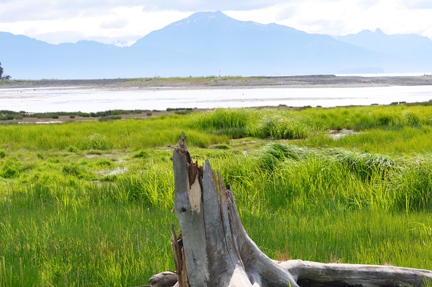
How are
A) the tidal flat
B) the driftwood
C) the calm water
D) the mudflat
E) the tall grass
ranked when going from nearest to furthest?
the driftwood
the tall grass
the calm water
the tidal flat
the mudflat

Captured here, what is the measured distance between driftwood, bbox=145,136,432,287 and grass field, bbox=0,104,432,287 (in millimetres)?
537

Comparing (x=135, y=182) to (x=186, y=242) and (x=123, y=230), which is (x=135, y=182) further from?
(x=186, y=242)

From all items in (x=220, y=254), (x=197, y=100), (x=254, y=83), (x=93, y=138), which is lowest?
(x=93, y=138)

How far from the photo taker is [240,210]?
6270 mm

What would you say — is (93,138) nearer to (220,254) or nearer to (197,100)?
(220,254)

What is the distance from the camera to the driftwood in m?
2.82

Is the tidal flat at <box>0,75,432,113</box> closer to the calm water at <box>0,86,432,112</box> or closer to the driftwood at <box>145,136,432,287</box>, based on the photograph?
the calm water at <box>0,86,432,112</box>

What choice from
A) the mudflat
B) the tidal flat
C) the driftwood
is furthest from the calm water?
the driftwood

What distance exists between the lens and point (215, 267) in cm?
293

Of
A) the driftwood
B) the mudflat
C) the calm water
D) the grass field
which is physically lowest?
the grass field

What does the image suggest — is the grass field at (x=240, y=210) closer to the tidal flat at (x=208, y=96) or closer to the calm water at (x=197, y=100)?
the tidal flat at (x=208, y=96)

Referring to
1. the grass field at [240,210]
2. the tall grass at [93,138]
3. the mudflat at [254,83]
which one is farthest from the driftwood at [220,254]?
the mudflat at [254,83]

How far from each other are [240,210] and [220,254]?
336 centimetres

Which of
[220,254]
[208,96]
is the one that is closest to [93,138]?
[220,254]
